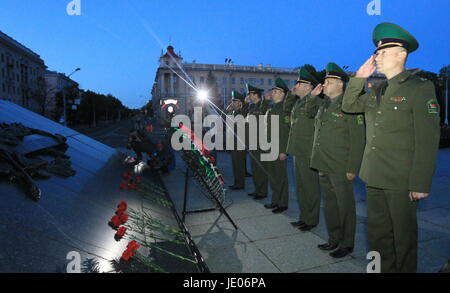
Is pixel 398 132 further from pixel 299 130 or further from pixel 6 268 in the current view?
pixel 6 268

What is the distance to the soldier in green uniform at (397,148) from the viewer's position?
82.8 inches

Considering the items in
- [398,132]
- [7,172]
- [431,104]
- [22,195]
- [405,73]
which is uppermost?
[405,73]

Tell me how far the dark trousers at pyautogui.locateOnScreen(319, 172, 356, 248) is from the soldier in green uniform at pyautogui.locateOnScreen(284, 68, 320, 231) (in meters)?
0.61

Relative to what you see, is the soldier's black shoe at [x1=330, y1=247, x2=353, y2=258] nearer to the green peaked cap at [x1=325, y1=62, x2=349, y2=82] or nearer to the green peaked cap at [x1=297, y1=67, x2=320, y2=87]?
the green peaked cap at [x1=325, y1=62, x2=349, y2=82]

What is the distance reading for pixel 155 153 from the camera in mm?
7344

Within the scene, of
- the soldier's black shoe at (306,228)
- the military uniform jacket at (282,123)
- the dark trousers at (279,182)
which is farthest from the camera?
→ the military uniform jacket at (282,123)

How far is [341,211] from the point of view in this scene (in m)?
3.21

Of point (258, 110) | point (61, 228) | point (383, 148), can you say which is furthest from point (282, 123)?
point (61, 228)

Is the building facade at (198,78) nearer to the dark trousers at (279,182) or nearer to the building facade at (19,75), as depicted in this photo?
the building facade at (19,75)

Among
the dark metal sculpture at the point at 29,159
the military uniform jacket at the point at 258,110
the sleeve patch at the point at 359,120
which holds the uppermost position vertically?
the military uniform jacket at the point at 258,110

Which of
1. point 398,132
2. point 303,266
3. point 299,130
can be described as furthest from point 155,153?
point 398,132

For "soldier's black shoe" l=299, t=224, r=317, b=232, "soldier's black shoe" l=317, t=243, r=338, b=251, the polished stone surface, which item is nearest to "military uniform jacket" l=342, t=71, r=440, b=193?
"soldier's black shoe" l=317, t=243, r=338, b=251

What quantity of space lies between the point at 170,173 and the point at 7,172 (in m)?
5.42

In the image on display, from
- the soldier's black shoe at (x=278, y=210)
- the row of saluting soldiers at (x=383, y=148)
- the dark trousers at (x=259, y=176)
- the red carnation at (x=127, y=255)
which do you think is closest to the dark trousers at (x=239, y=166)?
the dark trousers at (x=259, y=176)
